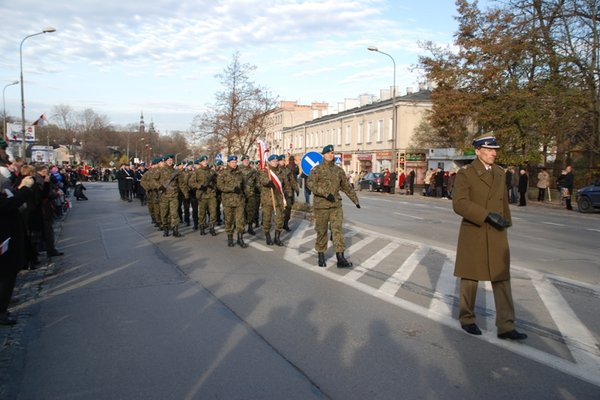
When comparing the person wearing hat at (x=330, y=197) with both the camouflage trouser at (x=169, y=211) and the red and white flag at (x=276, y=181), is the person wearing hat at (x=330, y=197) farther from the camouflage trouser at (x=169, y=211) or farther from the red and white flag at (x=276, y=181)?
the camouflage trouser at (x=169, y=211)

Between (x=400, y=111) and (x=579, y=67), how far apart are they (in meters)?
24.8

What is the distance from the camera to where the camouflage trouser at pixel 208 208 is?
12805mm

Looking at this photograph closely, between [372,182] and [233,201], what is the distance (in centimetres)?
3026

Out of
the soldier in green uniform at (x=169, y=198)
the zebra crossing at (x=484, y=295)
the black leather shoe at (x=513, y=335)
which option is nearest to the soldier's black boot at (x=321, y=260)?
the zebra crossing at (x=484, y=295)

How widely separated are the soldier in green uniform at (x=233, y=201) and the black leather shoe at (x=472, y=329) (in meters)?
Answer: 6.24

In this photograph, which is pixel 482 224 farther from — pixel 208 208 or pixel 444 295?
pixel 208 208

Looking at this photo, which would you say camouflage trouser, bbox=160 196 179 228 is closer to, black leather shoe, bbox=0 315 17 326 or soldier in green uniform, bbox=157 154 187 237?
soldier in green uniform, bbox=157 154 187 237

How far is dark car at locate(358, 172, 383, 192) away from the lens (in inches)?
1547

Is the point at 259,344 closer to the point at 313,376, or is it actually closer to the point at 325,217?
the point at 313,376

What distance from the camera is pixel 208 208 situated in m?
13.1

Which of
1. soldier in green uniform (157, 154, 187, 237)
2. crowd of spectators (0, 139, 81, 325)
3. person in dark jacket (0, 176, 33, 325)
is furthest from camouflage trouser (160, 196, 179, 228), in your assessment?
person in dark jacket (0, 176, 33, 325)


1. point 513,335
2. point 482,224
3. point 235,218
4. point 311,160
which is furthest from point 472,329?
point 311,160

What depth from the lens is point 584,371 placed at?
4328 mm

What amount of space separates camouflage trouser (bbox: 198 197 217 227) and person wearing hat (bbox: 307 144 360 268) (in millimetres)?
4723
